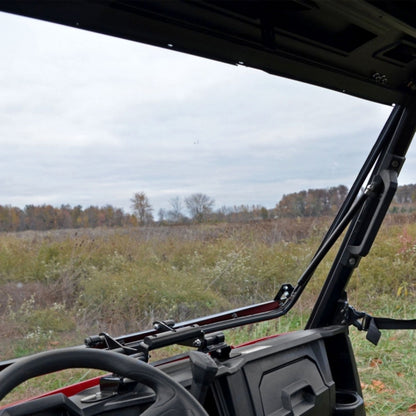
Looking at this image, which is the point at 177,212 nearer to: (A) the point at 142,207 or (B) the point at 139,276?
(A) the point at 142,207

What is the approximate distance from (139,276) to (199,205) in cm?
32

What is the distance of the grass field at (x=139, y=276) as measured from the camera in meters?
1.39

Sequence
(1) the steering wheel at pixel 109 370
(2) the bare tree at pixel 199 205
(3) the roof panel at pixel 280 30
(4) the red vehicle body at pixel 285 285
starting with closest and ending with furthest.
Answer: (1) the steering wheel at pixel 109 370 → (4) the red vehicle body at pixel 285 285 → (3) the roof panel at pixel 280 30 → (2) the bare tree at pixel 199 205

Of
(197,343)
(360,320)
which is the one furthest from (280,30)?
(360,320)

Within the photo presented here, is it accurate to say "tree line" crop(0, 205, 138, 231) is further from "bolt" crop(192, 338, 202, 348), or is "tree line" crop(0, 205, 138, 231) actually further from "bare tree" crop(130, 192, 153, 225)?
"bolt" crop(192, 338, 202, 348)

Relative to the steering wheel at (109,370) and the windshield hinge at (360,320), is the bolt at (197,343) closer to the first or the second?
the steering wheel at (109,370)

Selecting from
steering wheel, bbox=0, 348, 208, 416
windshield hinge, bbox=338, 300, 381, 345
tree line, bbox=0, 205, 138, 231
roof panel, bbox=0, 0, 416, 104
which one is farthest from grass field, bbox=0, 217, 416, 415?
roof panel, bbox=0, 0, 416, 104

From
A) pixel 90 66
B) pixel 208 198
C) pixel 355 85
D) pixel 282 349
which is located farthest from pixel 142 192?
pixel 355 85

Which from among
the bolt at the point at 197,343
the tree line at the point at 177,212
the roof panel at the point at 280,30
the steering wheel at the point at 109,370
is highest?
the roof panel at the point at 280,30

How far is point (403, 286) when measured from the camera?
11.1 feet

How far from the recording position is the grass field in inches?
54.8

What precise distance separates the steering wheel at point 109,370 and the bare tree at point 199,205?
733mm

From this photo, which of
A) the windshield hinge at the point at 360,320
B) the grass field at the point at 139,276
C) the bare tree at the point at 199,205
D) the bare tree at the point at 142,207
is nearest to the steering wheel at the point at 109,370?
the grass field at the point at 139,276

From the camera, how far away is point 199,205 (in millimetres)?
1712
